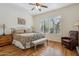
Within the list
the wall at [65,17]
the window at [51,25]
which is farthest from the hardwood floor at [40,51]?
the window at [51,25]

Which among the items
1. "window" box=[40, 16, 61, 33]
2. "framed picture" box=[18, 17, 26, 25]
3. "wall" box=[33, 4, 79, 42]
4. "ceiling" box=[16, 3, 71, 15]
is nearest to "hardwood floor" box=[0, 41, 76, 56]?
"wall" box=[33, 4, 79, 42]

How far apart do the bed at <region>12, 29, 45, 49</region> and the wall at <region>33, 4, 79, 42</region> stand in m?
0.19

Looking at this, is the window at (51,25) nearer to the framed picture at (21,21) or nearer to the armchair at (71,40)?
the armchair at (71,40)

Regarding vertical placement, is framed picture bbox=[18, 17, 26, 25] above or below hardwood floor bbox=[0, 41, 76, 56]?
above

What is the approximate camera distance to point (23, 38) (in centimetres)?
166

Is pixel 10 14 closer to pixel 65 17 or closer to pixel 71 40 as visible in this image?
pixel 65 17

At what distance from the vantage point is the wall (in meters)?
1.63

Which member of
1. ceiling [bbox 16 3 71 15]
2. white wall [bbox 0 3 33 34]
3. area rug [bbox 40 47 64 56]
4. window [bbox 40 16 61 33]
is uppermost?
ceiling [bbox 16 3 71 15]

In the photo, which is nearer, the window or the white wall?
the white wall

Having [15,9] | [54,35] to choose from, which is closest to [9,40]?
[15,9]

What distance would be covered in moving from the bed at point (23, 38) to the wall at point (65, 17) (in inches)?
7.4

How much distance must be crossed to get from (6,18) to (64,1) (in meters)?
1.09

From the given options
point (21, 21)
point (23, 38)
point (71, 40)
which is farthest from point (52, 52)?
point (21, 21)

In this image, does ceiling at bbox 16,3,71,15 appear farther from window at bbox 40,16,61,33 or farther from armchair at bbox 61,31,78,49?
armchair at bbox 61,31,78,49
